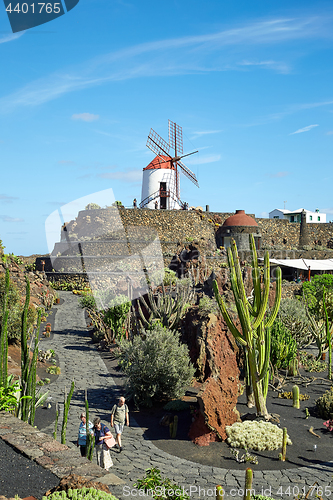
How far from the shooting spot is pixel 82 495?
353 centimetres

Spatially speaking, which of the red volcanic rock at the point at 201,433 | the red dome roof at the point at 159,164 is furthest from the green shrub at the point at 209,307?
the red dome roof at the point at 159,164

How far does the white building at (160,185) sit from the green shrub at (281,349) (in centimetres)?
2718

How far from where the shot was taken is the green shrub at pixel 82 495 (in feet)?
11.4

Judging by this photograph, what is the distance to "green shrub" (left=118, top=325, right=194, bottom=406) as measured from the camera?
9.05m

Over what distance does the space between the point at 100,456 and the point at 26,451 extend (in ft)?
6.31

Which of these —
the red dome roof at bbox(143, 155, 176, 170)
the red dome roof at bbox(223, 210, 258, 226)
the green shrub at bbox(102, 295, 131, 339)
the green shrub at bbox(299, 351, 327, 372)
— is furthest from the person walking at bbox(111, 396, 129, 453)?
the red dome roof at bbox(143, 155, 176, 170)

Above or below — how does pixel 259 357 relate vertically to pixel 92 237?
below

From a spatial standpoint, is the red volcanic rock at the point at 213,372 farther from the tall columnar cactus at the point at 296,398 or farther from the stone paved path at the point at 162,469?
the tall columnar cactus at the point at 296,398

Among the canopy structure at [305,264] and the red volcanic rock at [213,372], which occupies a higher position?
the canopy structure at [305,264]

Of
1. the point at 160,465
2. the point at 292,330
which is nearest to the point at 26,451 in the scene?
the point at 160,465

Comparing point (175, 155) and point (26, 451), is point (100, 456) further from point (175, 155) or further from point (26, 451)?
point (175, 155)

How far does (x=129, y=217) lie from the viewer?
33.5m

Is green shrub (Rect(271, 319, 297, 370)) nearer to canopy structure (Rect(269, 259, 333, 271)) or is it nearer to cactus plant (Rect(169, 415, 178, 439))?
cactus plant (Rect(169, 415, 178, 439))

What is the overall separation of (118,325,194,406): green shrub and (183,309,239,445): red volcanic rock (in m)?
0.72
